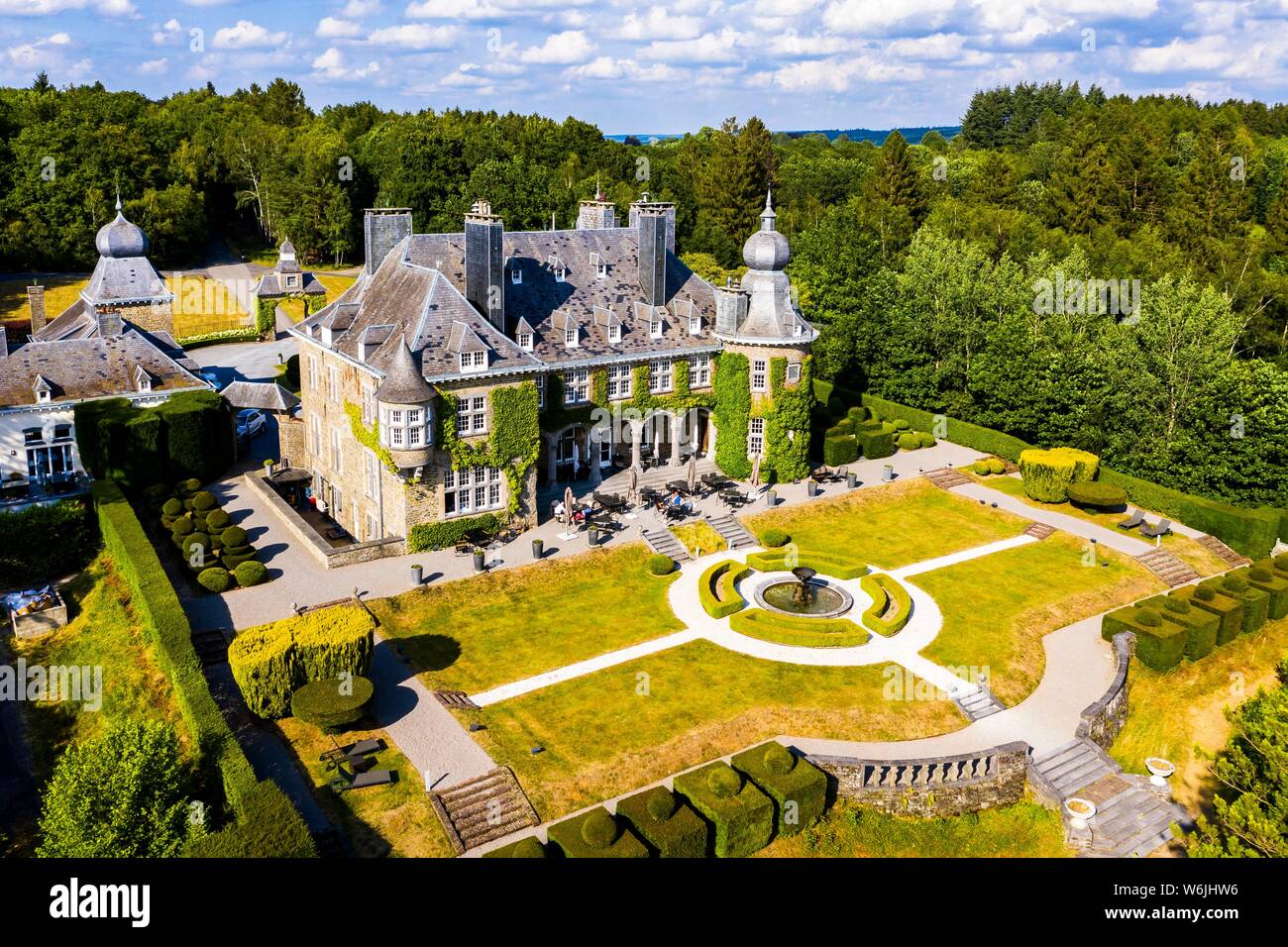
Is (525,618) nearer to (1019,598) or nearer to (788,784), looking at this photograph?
(788,784)

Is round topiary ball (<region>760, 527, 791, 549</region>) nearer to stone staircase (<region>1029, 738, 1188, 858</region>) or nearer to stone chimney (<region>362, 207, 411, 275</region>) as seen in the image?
stone staircase (<region>1029, 738, 1188, 858</region>)

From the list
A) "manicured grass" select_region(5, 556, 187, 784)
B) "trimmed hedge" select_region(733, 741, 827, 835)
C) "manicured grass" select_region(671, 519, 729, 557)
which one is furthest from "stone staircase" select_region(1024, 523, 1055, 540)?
"manicured grass" select_region(5, 556, 187, 784)

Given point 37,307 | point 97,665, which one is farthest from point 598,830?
point 37,307

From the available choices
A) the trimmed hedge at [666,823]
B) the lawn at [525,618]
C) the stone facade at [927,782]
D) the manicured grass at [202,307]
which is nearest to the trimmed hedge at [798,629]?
the lawn at [525,618]

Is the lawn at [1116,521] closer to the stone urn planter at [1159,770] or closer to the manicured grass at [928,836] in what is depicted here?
the stone urn planter at [1159,770]
